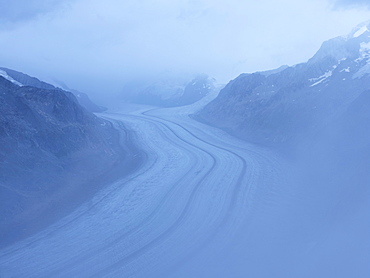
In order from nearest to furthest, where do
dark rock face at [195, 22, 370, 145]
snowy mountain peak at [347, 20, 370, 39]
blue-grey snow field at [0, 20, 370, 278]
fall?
blue-grey snow field at [0, 20, 370, 278] < dark rock face at [195, 22, 370, 145] < snowy mountain peak at [347, 20, 370, 39]

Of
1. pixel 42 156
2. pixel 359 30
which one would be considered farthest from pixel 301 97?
pixel 42 156

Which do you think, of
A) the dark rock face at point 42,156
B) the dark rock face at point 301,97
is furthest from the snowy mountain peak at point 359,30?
the dark rock face at point 42,156

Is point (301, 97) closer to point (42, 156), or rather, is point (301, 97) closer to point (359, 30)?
point (359, 30)

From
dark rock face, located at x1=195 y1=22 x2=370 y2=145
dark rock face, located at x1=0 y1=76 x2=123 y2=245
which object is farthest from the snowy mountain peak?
dark rock face, located at x1=0 y1=76 x2=123 y2=245

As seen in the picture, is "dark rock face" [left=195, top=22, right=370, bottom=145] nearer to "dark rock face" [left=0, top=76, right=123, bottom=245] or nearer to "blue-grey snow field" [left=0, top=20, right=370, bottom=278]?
"blue-grey snow field" [left=0, top=20, right=370, bottom=278]

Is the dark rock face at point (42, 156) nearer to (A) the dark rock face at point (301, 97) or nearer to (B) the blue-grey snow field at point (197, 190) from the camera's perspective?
(B) the blue-grey snow field at point (197, 190)

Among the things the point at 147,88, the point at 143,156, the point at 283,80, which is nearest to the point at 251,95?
the point at 283,80
